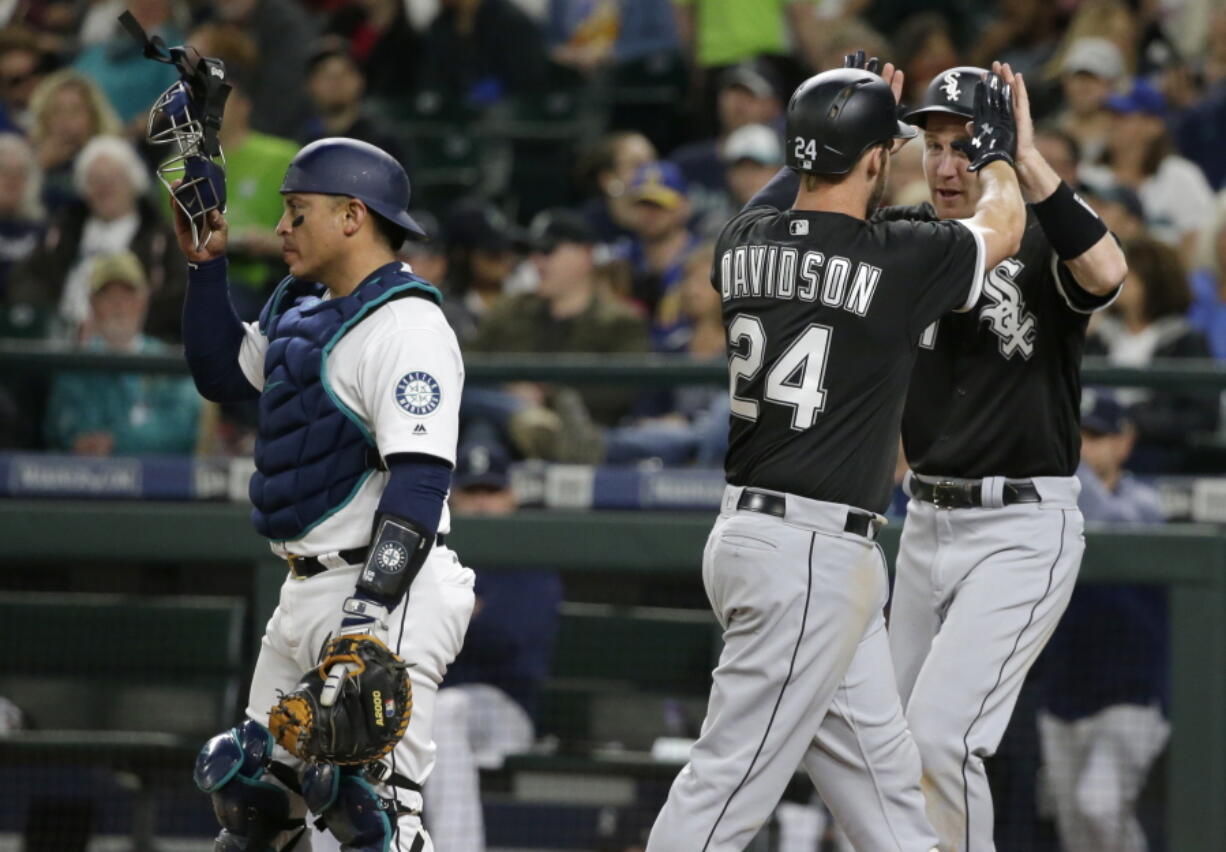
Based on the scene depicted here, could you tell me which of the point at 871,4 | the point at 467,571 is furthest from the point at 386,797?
the point at 871,4

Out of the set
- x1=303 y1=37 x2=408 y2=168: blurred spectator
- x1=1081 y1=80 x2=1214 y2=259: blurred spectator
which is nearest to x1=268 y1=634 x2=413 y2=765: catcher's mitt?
x1=1081 y1=80 x2=1214 y2=259: blurred spectator

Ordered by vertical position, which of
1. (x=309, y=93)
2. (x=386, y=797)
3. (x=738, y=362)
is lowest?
(x=386, y=797)

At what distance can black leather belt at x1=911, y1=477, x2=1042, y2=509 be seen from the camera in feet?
13.7

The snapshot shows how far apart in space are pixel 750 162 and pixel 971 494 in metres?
4.33

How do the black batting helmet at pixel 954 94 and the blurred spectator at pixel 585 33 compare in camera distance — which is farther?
the blurred spectator at pixel 585 33

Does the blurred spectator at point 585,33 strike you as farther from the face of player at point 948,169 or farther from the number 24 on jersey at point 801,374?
the number 24 on jersey at point 801,374

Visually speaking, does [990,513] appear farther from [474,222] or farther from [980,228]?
[474,222]

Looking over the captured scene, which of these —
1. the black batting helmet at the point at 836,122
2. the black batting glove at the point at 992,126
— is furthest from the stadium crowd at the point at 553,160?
the black batting helmet at the point at 836,122

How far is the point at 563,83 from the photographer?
10656mm

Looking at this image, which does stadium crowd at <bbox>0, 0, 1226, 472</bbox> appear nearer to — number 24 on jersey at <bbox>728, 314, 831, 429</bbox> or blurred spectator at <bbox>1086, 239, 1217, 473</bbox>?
blurred spectator at <bbox>1086, 239, 1217, 473</bbox>

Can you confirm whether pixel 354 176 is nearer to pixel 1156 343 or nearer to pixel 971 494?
pixel 971 494

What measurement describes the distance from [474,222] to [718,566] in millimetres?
4453

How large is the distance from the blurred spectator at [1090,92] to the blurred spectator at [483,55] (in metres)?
3.12

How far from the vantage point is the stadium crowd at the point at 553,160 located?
6.84m
